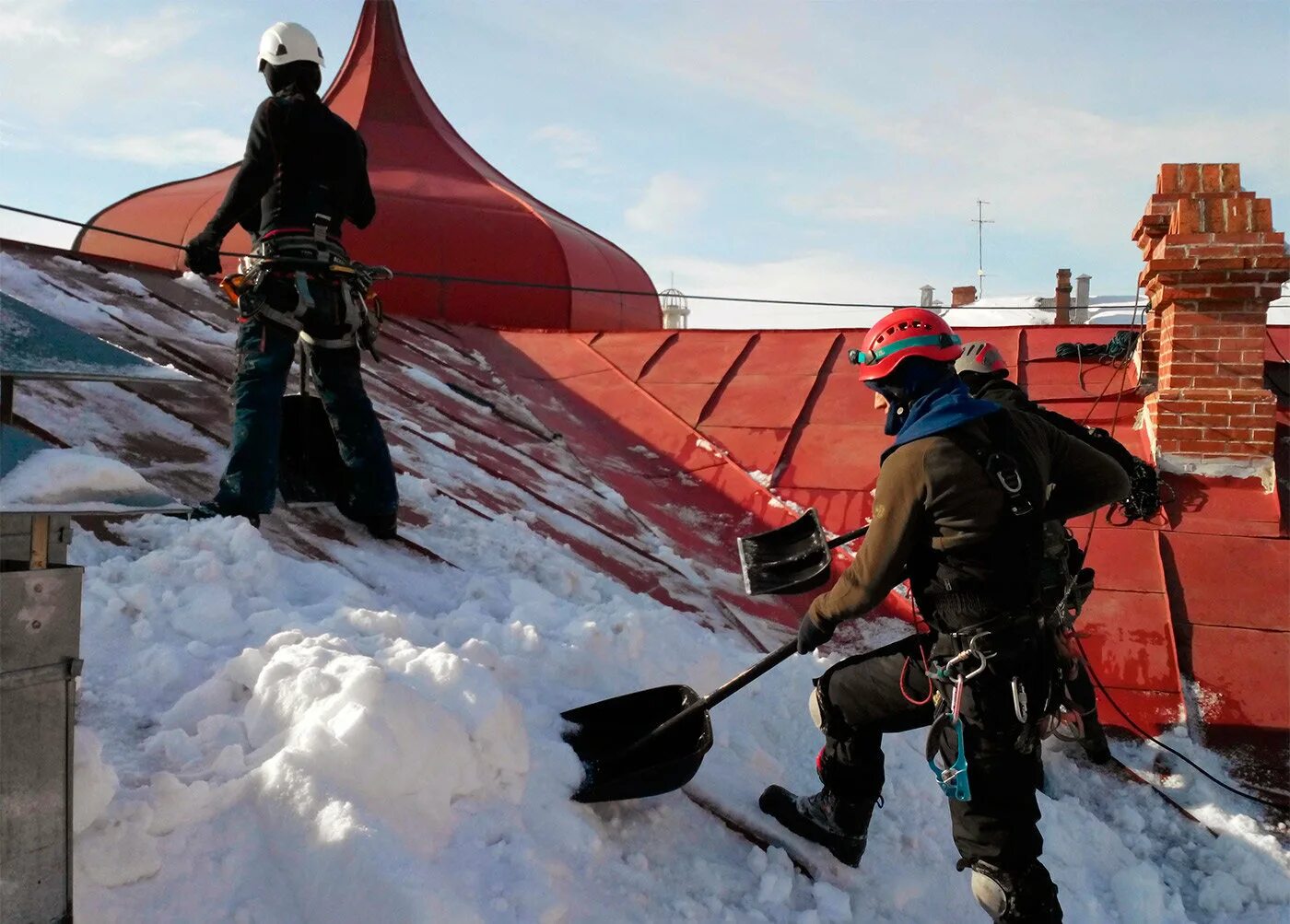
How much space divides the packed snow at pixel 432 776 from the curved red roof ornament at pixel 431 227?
16.9 ft

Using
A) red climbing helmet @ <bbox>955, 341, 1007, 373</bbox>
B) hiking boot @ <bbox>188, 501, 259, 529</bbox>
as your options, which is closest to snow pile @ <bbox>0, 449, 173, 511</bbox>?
hiking boot @ <bbox>188, 501, 259, 529</bbox>

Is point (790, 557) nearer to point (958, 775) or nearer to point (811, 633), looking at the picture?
point (811, 633)

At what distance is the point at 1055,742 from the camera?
4.20m

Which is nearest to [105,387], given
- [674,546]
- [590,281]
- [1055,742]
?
[674,546]

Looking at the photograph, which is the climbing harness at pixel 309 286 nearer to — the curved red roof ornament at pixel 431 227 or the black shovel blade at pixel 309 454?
the black shovel blade at pixel 309 454

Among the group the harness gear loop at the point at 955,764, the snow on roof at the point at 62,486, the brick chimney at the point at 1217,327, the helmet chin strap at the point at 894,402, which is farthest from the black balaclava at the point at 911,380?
the brick chimney at the point at 1217,327

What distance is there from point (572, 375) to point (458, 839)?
5.09m

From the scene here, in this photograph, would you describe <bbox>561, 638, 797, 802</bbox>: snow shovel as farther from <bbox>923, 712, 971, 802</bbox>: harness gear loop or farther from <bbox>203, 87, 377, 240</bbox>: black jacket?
<bbox>203, 87, 377, 240</bbox>: black jacket

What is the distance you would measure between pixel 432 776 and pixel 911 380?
1511 mm

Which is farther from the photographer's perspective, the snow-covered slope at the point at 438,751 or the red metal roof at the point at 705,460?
the red metal roof at the point at 705,460

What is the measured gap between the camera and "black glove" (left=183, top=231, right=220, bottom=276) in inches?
137

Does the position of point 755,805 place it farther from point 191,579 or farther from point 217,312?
point 217,312

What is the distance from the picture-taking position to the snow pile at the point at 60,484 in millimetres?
1609

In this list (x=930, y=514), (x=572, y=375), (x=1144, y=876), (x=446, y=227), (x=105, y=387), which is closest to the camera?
(x=930, y=514)
